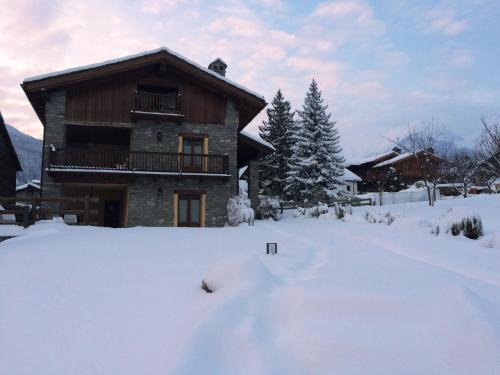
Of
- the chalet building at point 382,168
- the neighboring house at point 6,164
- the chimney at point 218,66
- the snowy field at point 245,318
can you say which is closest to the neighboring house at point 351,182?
the chalet building at point 382,168

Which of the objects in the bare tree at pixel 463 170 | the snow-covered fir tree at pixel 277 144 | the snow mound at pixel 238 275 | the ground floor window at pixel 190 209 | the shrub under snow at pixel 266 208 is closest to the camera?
the snow mound at pixel 238 275

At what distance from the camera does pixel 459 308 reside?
9.59ft

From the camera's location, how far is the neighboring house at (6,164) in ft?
68.2

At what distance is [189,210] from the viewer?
53.2ft

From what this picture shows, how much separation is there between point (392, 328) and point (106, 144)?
60.6ft

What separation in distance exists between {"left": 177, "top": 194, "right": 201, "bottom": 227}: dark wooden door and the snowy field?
1058 centimetres

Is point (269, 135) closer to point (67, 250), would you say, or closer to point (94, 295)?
point (67, 250)

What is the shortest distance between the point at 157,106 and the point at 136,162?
3102 mm

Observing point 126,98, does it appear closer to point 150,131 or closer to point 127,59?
point 127,59

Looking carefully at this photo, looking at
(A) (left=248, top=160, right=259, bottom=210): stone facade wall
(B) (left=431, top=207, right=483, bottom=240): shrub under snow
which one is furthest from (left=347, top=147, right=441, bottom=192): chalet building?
(B) (left=431, top=207, right=483, bottom=240): shrub under snow

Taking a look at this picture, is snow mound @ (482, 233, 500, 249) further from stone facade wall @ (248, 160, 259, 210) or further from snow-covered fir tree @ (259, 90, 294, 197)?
snow-covered fir tree @ (259, 90, 294, 197)

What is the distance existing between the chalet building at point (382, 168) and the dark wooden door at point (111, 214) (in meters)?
28.5

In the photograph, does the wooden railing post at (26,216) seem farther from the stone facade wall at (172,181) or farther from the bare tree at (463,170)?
the bare tree at (463,170)

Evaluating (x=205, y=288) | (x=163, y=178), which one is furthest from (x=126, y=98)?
(x=205, y=288)
